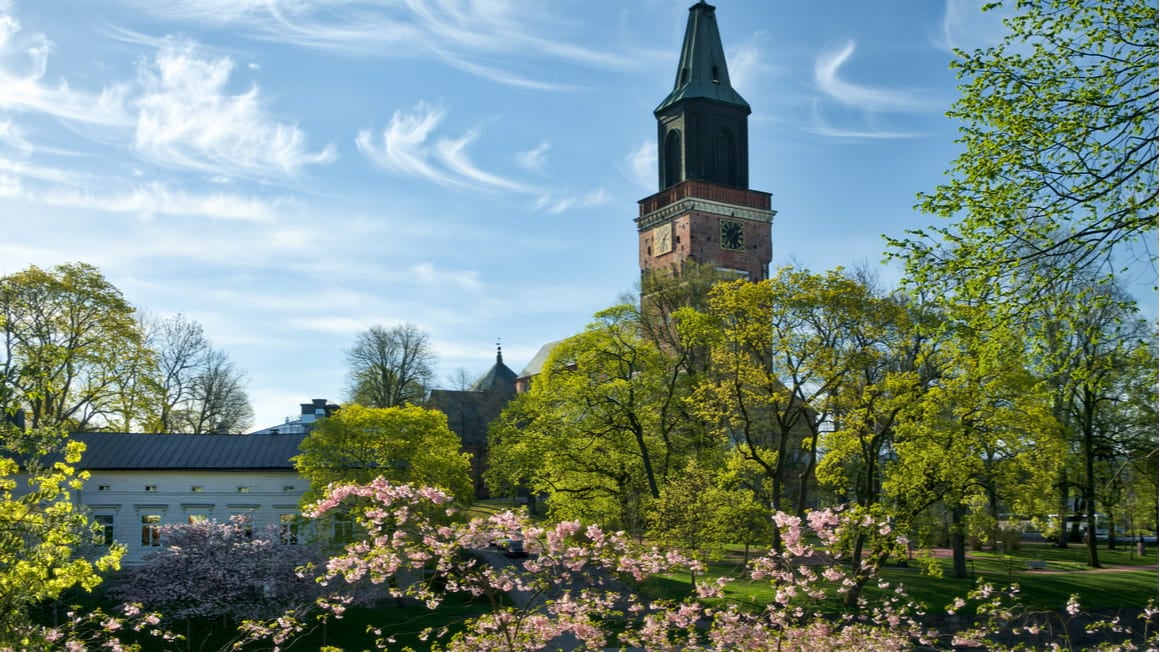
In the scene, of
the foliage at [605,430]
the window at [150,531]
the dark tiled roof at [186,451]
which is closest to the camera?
the foliage at [605,430]

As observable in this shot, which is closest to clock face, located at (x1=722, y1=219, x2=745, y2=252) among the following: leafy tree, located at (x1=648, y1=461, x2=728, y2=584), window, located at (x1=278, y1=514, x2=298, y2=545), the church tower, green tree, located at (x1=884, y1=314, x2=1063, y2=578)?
the church tower

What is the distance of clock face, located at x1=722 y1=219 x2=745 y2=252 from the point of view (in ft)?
248

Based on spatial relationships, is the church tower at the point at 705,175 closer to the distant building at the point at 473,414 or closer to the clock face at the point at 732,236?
the clock face at the point at 732,236

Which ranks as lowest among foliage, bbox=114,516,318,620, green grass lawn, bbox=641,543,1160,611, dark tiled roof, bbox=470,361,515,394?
green grass lawn, bbox=641,543,1160,611

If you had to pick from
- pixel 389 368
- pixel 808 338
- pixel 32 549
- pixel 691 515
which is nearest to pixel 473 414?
pixel 389 368

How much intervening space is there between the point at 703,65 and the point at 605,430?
139 feet

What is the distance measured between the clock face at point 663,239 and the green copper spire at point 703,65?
8.16 meters

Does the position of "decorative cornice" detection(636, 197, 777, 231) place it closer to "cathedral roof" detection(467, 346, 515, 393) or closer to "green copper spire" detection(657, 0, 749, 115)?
"green copper spire" detection(657, 0, 749, 115)

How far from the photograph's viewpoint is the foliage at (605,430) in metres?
40.3

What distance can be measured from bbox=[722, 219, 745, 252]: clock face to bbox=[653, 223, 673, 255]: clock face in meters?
3.55

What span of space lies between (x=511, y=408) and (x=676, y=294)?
1305 cm

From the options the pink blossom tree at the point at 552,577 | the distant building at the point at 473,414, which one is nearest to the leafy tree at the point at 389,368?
the distant building at the point at 473,414

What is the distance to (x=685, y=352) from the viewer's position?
4350cm

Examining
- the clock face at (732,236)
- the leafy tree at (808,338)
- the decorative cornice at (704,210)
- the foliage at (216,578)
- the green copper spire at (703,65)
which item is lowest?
the foliage at (216,578)
